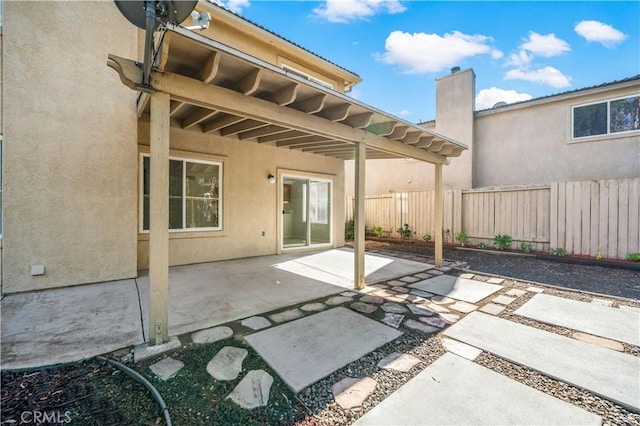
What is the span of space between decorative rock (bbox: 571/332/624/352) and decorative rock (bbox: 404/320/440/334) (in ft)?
5.24


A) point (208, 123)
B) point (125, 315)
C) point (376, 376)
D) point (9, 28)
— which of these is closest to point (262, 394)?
point (376, 376)

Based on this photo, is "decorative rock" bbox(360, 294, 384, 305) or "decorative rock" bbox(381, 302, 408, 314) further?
"decorative rock" bbox(360, 294, 384, 305)

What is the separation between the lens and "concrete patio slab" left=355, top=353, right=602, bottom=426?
196 centimetres

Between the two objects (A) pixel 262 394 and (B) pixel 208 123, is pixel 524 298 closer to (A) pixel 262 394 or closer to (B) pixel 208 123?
(A) pixel 262 394

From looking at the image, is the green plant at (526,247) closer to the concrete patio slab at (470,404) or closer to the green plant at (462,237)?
the green plant at (462,237)

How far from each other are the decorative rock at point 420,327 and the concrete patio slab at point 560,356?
14 centimetres

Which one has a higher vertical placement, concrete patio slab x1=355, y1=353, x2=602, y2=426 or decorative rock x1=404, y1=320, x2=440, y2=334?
decorative rock x1=404, y1=320, x2=440, y2=334

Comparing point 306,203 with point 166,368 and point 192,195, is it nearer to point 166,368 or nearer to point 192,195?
point 192,195

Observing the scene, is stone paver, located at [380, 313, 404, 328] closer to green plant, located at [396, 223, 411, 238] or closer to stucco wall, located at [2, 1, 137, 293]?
stucco wall, located at [2, 1, 137, 293]

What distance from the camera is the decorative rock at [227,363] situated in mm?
2443

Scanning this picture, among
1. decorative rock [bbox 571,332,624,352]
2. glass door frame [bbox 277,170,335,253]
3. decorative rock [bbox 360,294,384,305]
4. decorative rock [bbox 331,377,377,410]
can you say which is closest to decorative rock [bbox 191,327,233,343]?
decorative rock [bbox 331,377,377,410]

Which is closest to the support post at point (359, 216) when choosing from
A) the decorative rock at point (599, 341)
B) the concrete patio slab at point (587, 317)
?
the concrete patio slab at point (587, 317)

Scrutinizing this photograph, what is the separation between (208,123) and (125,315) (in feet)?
13.4

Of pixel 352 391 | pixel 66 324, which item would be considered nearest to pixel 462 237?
pixel 352 391
